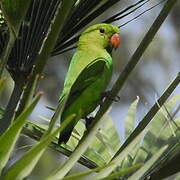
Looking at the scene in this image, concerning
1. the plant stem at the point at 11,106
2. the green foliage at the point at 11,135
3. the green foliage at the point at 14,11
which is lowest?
the plant stem at the point at 11,106

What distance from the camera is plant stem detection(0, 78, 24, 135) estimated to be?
116cm

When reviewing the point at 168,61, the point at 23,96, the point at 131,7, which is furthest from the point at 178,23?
the point at 23,96

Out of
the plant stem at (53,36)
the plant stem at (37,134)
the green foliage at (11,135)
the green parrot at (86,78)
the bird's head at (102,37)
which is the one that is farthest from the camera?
the bird's head at (102,37)

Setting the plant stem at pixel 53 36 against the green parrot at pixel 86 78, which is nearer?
the plant stem at pixel 53 36

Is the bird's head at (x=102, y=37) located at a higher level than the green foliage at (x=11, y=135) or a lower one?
lower

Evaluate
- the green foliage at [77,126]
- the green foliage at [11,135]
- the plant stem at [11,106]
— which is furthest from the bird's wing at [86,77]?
the green foliage at [11,135]

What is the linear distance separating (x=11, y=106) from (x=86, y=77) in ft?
2.56

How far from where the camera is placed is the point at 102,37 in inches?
91.0

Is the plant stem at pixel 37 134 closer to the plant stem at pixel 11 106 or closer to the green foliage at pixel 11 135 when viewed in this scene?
the plant stem at pixel 11 106

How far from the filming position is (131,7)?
4.73 ft

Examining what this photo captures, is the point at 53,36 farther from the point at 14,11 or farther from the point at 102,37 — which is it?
the point at 102,37

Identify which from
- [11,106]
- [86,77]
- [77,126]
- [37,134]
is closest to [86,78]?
[86,77]

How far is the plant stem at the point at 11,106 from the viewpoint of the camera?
1.16m

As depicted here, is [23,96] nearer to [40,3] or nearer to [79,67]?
[40,3]
